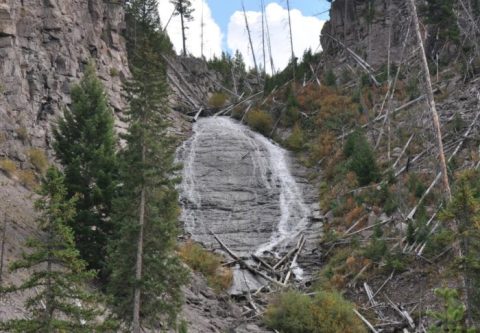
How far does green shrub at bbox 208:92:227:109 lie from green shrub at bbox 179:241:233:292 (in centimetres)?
3025

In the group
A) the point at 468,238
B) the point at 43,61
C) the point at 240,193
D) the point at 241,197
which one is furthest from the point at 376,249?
the point at 43,61

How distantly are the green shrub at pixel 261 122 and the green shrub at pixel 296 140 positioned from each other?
3323 millimetres

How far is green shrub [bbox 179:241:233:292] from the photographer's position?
22.5m

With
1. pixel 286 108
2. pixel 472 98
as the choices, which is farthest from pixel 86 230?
pixel 286 108

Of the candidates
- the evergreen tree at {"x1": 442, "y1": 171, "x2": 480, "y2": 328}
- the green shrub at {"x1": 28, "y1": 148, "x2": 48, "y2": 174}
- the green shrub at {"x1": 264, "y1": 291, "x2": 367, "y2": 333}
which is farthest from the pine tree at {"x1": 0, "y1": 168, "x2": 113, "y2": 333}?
the green shrub at {"x1": 28, "y1": 148, "x2": 48, "y2": 174}

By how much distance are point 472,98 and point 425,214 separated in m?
11.5

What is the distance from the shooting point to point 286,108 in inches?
1704

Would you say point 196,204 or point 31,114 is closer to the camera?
point 31,114

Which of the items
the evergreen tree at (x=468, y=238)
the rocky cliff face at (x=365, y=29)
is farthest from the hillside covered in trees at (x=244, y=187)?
the rocky cliff face at (x=365, y=29)

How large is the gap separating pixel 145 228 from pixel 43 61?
19498 mm

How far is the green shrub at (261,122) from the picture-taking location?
4334 cm

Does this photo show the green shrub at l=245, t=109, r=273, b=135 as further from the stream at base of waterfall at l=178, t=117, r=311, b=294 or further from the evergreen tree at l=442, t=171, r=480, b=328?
the evergreen tree at l=442, t=171, r=480, b=328

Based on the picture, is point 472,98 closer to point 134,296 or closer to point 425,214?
point 425,214

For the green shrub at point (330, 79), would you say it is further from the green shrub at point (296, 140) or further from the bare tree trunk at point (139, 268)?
the bare tree trunk at point (139, 268)
